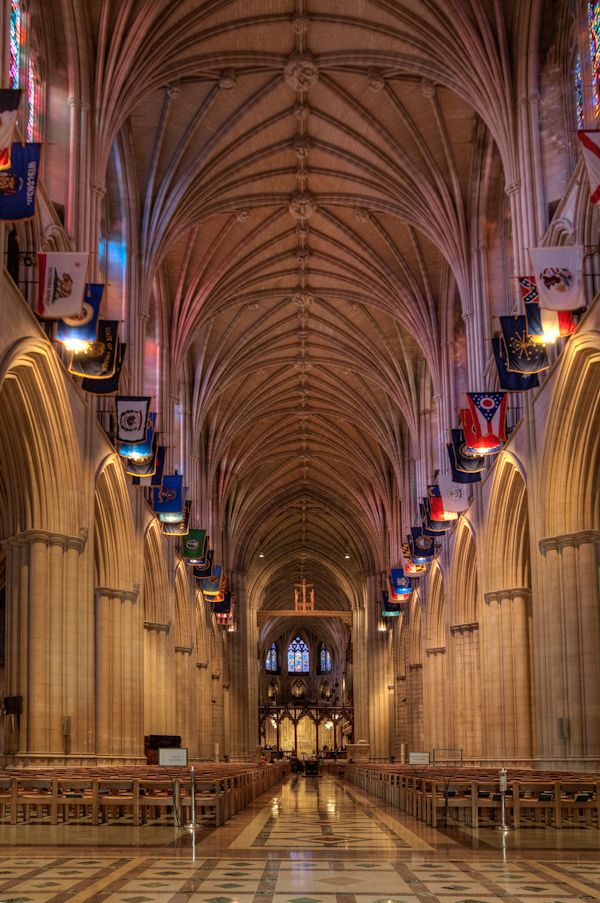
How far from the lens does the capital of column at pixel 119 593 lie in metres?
28.1

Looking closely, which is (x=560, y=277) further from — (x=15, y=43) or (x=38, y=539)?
(x=38, y=539)

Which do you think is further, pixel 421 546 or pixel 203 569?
pixel 203 569

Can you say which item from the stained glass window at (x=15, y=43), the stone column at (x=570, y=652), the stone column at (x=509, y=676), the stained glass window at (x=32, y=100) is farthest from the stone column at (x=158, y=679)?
the stained glass window at (x=15, y=43)

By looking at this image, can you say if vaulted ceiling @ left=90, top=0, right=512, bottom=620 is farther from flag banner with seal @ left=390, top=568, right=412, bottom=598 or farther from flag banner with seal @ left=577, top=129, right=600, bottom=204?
flag banner with seal @ left=577, top=129, right=600, bottom=204

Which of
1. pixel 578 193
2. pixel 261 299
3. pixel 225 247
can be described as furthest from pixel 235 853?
pixel 261 299

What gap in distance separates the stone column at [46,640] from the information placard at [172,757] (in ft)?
16.5

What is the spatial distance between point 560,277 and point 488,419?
6.70 metres

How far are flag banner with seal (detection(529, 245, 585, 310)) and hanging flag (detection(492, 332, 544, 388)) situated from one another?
3554 millimetres

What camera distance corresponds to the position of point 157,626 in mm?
35906

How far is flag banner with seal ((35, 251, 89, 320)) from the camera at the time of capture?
58.4ft

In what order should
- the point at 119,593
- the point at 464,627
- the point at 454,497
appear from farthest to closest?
the point at 464,627
the point at 454,497
the point at 119,593

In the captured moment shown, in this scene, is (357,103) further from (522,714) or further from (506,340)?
(522,714)

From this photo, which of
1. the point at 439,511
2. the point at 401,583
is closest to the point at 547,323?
the point at 439,511

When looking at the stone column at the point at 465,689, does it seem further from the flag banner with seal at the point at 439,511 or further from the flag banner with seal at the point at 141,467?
the flag banner with seal at the point at 141,467
